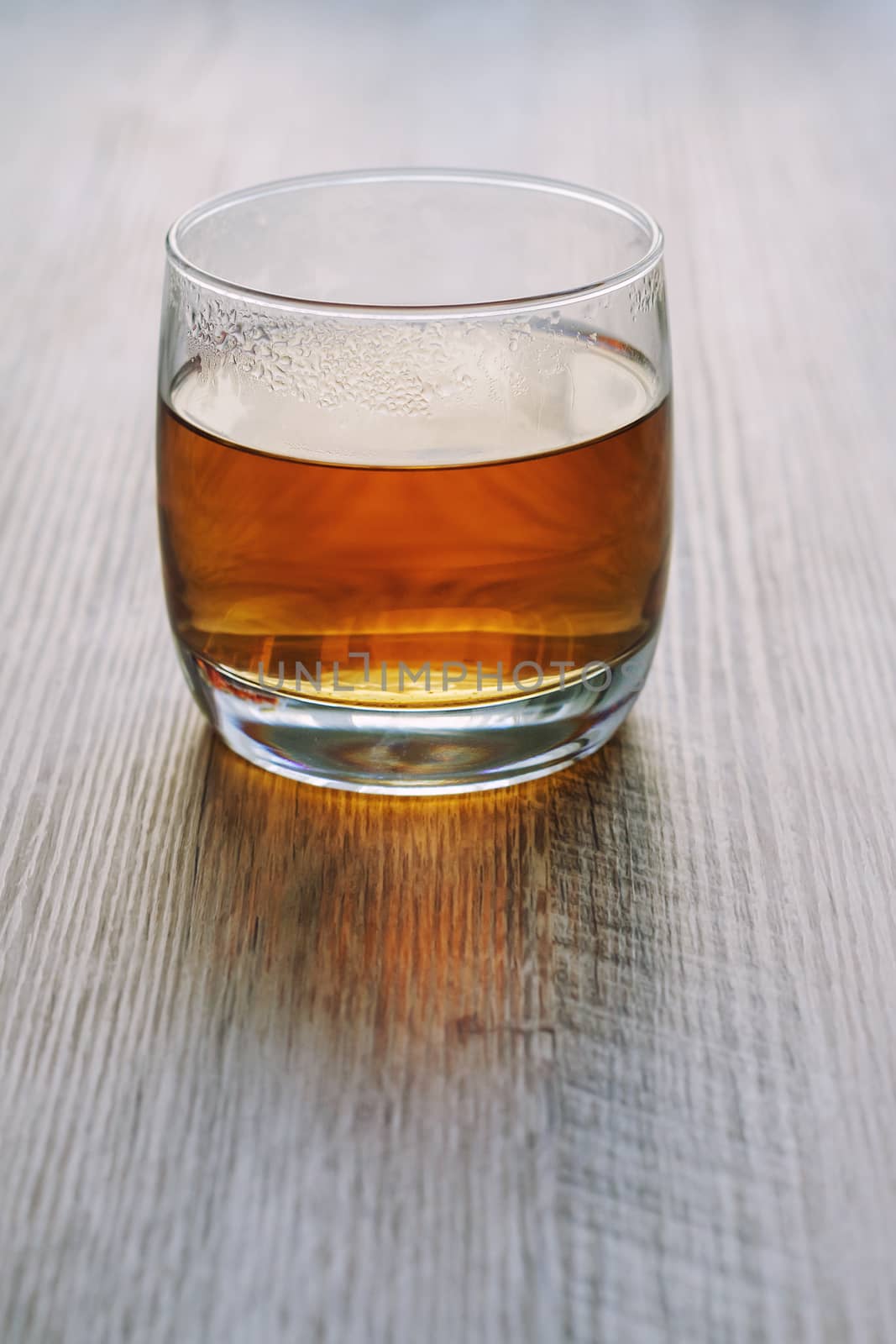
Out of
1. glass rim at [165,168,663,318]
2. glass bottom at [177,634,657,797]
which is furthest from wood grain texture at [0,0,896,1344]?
glass rim at [165,168,663,318]

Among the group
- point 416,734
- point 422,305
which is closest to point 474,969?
point 416,734

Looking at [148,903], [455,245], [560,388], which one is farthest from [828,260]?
[148,903]

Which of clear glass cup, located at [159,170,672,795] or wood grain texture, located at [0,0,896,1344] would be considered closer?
wood grain texture, located at [0,0,896,1344]

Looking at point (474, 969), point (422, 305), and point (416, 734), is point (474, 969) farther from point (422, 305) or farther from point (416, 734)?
point (422, 305)

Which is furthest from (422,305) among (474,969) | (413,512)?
(474,969)

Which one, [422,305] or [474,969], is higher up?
[422,305]

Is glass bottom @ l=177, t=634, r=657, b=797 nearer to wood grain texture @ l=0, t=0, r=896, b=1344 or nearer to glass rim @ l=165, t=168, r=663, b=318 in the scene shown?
wood grain texture @ l=0, t=0, r=896, b=1344

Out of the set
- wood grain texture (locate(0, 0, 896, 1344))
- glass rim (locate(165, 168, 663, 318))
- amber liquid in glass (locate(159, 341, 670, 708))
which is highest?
glass rim (locate(165, 168, 663, 318))

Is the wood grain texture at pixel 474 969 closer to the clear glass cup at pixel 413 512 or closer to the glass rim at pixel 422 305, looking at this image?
the clear glass cup at pixel 413 512

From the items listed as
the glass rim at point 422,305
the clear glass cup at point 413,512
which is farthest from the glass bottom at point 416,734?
the glass rim at point 422,305
